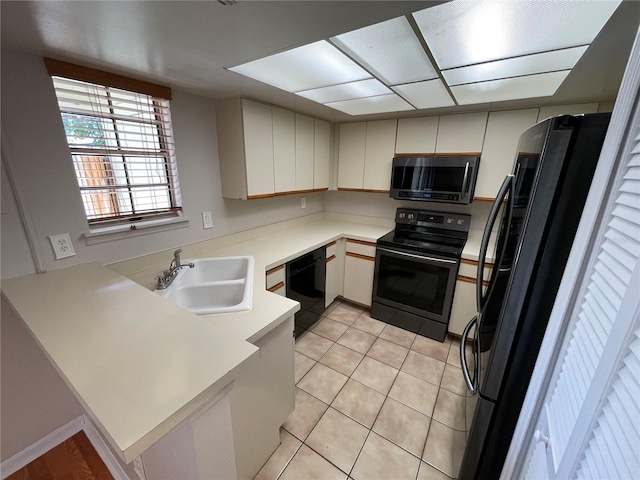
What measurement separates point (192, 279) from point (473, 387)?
5.81 feet

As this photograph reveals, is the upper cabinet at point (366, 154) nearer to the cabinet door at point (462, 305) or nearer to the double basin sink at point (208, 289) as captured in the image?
the cabinet door at point (462, 305)

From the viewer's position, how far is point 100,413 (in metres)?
0.59

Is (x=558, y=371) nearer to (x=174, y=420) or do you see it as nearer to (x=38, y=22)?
(x=174, y=420)

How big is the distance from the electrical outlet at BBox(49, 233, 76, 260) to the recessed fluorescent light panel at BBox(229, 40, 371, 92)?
1289mm

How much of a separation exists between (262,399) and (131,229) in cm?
131

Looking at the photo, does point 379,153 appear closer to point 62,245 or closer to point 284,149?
point 284,149

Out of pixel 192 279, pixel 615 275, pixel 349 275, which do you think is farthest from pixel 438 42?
pixel 349 275

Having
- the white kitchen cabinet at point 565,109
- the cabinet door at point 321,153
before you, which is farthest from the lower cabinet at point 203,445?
the white kitchen cabinet at point 565,109

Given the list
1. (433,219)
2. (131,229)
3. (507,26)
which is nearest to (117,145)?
(131,229)

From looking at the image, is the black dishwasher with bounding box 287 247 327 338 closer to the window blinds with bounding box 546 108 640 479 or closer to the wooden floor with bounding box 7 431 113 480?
the wooden floor with bounding box 7 431 113 480

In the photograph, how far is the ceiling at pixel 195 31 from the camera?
811mm

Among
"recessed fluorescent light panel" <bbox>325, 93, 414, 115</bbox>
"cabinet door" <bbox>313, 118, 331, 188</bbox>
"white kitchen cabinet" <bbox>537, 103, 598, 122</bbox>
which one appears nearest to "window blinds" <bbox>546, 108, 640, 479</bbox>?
"recessed fluorescent light panel" <bbox>325, 93, 414, 115</bbox>

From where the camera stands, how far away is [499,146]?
2.17m

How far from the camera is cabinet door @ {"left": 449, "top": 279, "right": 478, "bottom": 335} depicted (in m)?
2.19
